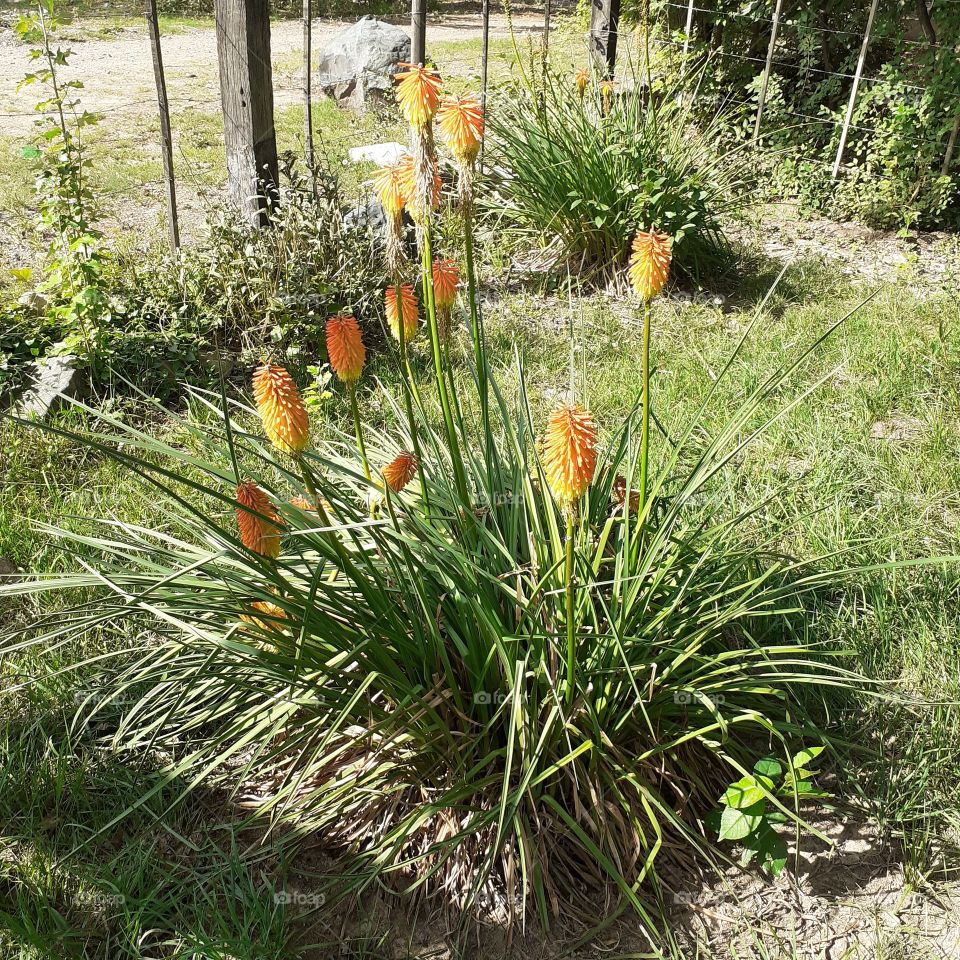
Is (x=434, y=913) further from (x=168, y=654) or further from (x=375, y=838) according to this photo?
(x=168, y=654)

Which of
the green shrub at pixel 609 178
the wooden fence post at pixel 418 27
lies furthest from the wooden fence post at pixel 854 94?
the wooden fence post at pixel 418 27

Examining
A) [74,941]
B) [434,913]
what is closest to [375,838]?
[434,913]

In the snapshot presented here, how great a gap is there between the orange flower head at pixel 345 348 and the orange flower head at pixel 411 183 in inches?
10.0

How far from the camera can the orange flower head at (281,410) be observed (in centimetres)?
171

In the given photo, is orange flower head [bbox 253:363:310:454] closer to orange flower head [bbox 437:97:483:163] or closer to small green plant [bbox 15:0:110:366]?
orange flower head [bbox 437:97:483:163]

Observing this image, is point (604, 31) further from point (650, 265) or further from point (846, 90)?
point (650, 265)

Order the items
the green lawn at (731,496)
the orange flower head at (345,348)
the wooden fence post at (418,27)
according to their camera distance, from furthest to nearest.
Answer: the wooden fence post at (418,27)
the green lawn at (731,496)
the orange flower head at (345,348)

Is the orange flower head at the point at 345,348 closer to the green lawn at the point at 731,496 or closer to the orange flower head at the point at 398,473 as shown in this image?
the orange flower head at the point at 398,473

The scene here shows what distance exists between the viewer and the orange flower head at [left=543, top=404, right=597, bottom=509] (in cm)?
157

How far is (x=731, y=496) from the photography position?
2.85 metres

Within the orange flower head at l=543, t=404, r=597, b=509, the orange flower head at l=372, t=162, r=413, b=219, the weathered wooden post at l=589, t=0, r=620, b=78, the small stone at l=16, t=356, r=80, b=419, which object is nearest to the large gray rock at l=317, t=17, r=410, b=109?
the weathered wooden post at l=589, t=0, r=620, b=78

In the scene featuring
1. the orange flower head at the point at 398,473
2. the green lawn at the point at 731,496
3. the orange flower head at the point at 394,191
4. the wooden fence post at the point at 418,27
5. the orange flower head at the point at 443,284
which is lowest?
the green lawn at the point at 731,496

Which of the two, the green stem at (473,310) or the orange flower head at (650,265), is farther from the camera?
the orange flower head at (650,265)

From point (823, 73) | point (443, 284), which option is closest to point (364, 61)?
point (823, 73)
